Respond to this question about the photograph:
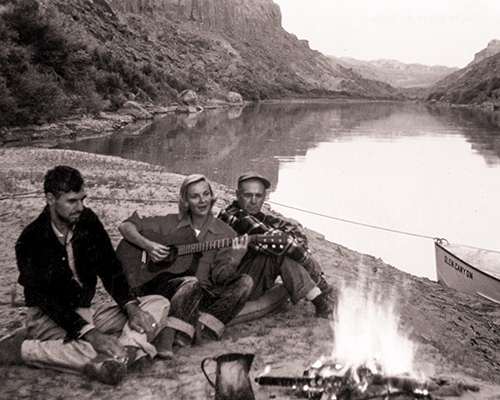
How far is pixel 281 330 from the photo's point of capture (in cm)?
488

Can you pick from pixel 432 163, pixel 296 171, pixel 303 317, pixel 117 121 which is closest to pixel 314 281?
pixel 303 317

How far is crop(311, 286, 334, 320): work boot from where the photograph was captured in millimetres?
5062

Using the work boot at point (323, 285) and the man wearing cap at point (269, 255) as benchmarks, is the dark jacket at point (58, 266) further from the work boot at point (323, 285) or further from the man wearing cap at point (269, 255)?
the work boot at point (323, 285)

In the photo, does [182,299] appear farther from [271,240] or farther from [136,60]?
[136,60]

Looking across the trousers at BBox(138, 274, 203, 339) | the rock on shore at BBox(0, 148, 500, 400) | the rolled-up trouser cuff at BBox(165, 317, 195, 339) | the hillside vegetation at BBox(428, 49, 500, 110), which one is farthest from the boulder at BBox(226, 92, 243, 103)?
the rolled-up trouser cuff at BBox(165, 317, 195, 339)

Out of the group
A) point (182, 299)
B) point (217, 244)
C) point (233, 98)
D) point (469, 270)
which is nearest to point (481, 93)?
point (233, 98)

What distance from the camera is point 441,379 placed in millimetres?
3602

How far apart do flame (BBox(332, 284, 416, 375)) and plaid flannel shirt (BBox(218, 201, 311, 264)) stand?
0.83m

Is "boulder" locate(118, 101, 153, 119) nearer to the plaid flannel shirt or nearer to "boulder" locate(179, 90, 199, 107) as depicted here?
"boulder" locate(179, 90, 199, 107)

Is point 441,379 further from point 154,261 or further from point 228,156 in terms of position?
point 228,156

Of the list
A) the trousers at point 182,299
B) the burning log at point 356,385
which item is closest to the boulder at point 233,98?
the trousers at point 182,299

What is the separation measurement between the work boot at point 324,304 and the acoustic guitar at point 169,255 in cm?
101

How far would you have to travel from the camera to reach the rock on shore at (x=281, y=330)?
3584 mm

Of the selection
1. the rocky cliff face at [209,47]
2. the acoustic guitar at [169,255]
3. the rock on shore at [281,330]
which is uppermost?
the rocky cliff face at [209,47]
